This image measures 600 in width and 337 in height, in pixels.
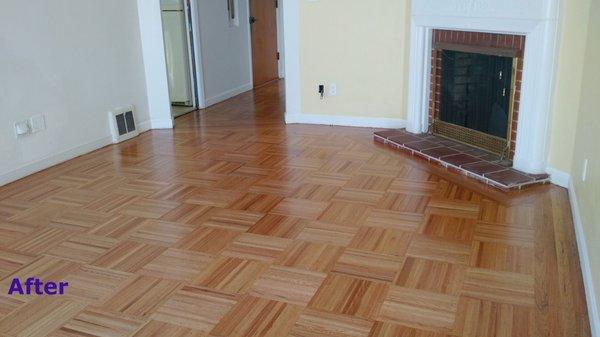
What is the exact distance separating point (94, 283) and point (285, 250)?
33.4 inches

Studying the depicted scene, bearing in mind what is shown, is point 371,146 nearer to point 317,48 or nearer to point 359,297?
point 317,48

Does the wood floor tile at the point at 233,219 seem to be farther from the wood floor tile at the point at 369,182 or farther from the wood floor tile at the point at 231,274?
the wood floor tile at the point at 369,182

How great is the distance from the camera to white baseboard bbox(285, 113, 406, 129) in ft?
16.3

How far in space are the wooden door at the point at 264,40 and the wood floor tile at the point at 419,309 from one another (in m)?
5.24

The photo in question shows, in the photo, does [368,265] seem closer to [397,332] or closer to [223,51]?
Answer: [397,332]

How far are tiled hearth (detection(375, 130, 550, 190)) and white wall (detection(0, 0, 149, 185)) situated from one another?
220 centimetres

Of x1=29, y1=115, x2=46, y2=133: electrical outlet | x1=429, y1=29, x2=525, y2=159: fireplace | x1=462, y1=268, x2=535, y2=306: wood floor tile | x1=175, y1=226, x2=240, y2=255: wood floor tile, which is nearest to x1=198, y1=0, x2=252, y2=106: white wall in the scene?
x1=29, y1=115, x2=46, y2=133: electrical outlet

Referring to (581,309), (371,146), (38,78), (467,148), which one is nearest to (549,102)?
(467,148)

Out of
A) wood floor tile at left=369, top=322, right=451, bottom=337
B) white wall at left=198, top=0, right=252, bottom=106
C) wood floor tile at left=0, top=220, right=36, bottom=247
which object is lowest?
wood floor tile at left=369, top=322, right=451, bottom=337

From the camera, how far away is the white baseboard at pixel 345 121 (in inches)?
196

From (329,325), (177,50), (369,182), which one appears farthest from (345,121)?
(329,325)

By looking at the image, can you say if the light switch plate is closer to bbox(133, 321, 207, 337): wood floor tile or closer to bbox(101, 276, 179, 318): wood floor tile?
bbox(101, 276, 179, 318): wood floor tile

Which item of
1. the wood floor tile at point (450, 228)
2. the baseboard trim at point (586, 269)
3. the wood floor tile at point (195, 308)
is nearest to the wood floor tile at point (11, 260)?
the wood floor tile at point (195, 308)

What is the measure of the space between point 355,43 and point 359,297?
306cm
